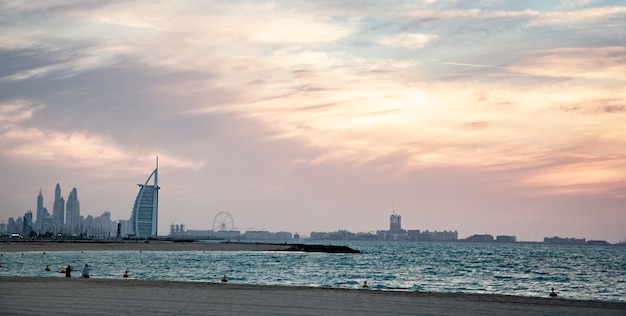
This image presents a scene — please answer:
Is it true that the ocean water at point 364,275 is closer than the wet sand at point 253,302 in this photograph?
No

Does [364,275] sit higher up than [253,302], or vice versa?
[253,302]

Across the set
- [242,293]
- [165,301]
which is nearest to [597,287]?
[242,293]

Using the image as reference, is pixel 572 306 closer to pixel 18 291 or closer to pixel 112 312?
pixel 112 312

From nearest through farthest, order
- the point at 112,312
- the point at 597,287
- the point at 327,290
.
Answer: the point at 112,312
the point at 327,290
the point at 597,287

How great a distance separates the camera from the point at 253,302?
26.9 metres

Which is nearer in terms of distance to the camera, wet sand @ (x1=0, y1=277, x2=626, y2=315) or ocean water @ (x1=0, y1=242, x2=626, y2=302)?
wet sand @ (x1=0, y1=277, x2=626, y2=315)

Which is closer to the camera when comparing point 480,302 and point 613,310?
point 613,310

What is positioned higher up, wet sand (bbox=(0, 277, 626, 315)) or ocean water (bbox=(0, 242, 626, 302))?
wet sand (bbox=(0, 277, 626, 315))

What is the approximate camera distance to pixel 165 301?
2661 centimetres

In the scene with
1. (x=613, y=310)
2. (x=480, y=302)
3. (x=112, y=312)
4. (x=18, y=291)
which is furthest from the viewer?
(x=18, y=291)

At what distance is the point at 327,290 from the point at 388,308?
8.68 meters

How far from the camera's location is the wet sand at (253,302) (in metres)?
23.8

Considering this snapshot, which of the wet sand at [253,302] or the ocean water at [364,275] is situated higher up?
the wet sand at [253,302]

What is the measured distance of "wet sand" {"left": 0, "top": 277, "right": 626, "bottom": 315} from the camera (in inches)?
937
